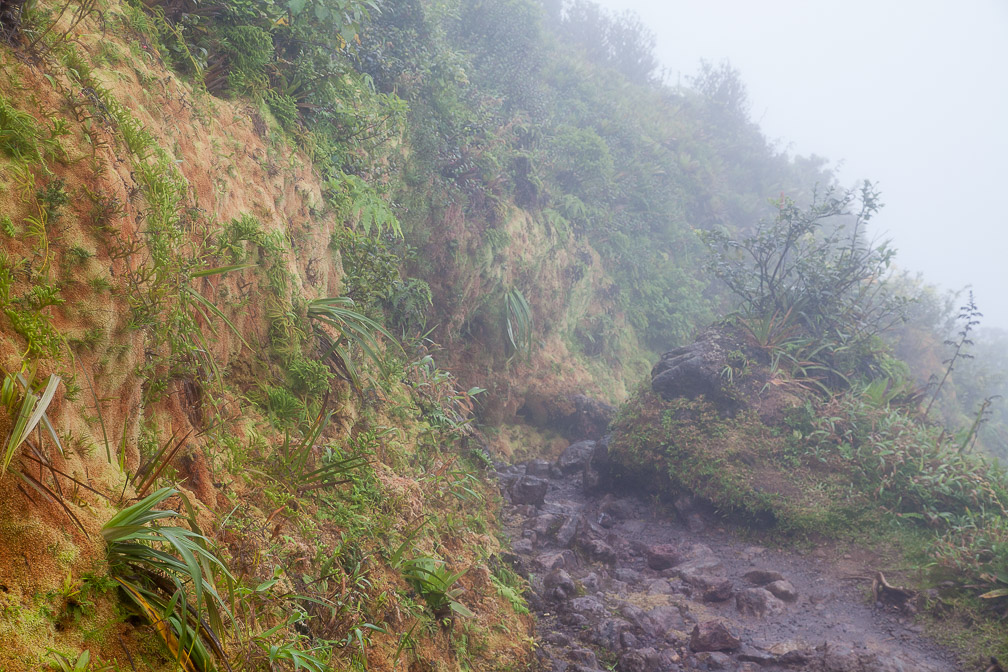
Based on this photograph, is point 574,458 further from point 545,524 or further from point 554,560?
point 554,560

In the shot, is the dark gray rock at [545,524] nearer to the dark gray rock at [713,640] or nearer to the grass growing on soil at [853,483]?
the grass growing on soil at [853,483]

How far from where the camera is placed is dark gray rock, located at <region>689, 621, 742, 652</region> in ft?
18.9

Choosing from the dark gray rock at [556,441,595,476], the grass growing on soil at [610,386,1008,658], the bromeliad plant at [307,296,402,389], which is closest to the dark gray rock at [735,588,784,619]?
the grass growing on soil at [610,386,1008,658]

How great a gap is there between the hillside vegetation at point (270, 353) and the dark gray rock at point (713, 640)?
169 cm

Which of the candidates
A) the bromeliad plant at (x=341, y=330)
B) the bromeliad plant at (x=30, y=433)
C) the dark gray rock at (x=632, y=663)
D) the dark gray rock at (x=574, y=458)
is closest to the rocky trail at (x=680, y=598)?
the dark gray rock at (x=632, y=663)

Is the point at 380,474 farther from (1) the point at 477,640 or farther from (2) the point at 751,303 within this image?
(2) the point at 751,303

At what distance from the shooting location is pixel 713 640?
19.0ft

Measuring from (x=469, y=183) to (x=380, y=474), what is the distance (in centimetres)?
648

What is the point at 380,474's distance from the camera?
5.10 meters

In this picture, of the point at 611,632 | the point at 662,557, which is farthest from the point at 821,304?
the point at 611,632

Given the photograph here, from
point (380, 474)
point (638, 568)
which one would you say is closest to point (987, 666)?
point (638, 568)

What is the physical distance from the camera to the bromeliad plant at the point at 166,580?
215 cm

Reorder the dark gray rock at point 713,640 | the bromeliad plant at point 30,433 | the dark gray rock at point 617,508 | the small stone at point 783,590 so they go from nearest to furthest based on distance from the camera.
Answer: the bromeliad plant at point 30,433
the dark gray rock at point 713,640
the small stone at point 783,590
the dark gray rock at point 617,508

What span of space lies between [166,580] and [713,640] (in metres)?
5.15
